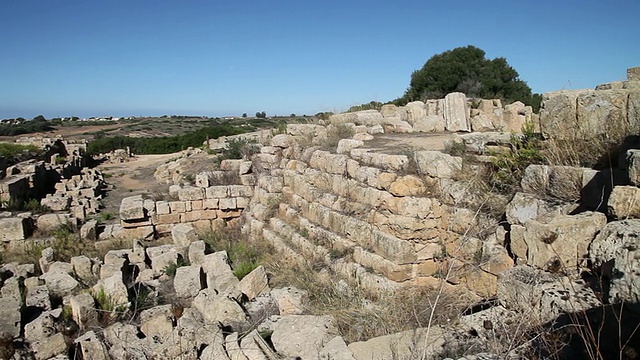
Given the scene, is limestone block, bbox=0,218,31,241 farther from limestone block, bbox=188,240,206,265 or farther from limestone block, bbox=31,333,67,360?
limestone block, bbox=31,333,67,360

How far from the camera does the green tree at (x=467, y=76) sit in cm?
2455

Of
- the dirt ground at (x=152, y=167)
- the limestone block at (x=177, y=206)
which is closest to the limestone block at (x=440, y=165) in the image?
the dirt ground at (x=152, y=167)

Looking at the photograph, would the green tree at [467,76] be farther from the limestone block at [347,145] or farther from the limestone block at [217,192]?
the limestone block at [347,145]

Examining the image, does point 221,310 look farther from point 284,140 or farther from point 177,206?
point 177,206

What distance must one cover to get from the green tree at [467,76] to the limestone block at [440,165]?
19.1 meters

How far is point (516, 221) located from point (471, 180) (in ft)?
3.22

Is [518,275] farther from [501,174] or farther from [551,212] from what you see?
[501,174]

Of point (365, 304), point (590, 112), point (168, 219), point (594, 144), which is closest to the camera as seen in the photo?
point (594, 144)

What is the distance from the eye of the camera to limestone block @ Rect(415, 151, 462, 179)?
5.63 meters

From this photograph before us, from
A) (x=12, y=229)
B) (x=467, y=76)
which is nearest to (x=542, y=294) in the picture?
(x=12, y=229)

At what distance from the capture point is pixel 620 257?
288cm

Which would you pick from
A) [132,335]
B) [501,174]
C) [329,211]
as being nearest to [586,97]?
[501,174]

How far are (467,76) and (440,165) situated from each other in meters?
21.2

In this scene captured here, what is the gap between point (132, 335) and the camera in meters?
5.07
